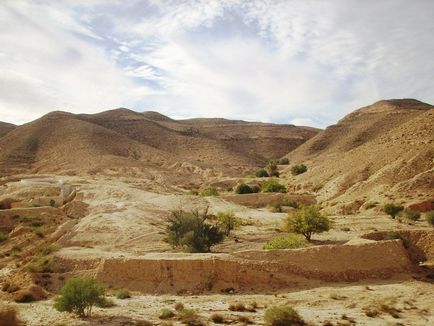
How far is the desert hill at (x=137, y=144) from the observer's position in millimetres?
65250

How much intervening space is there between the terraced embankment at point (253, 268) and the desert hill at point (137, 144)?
44622 millimetres

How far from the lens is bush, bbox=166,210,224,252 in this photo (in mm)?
18234

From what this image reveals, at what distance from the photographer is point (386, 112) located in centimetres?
8125

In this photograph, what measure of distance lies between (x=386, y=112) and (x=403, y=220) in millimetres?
62089

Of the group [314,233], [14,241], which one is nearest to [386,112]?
[314,233]

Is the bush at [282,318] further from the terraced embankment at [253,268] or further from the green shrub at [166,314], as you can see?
the terraced embankment at [253,268]

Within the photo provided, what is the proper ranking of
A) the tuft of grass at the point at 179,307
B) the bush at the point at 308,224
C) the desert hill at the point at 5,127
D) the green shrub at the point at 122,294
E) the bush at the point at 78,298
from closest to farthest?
1. the bush at the point at 78,298
2. the tuft of grass at the point at 179,307
3. the green shrub at the point at 122,294
4. the bush at the point at 308,224
5. the desert hill at the point at 5,127

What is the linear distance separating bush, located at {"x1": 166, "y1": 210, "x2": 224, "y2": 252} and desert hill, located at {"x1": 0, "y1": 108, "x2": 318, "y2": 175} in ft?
133

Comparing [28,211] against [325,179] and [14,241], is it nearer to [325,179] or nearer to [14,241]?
[14,241]

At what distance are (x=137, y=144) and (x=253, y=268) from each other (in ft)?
217

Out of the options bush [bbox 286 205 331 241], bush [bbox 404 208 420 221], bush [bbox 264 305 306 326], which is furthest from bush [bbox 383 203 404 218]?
bush [bbox 264 305 306 326]

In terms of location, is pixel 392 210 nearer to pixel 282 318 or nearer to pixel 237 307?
pixel 237 307

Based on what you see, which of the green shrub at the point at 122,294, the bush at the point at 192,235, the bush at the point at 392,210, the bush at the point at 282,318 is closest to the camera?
the bush at the point at 282,318

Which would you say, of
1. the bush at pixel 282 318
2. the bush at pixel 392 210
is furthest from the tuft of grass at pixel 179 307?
the bush at pixel 392 210
